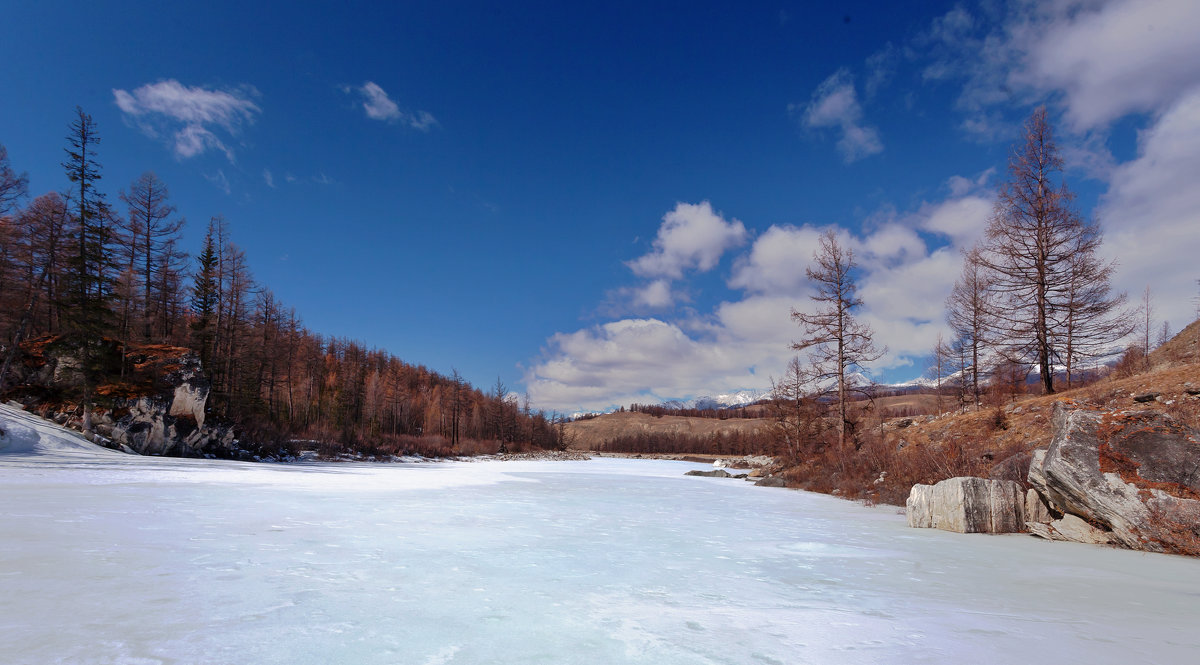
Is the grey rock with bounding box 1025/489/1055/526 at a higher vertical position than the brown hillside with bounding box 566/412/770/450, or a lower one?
higher

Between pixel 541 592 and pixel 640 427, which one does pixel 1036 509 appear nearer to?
pixel 541 592

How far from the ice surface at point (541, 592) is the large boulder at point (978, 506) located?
50cm

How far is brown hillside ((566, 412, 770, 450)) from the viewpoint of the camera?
15462 cm

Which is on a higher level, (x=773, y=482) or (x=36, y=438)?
(x=36, y=438)

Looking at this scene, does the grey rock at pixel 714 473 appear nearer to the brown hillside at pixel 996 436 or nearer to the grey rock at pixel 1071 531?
the brown hillside at pixel 996 436

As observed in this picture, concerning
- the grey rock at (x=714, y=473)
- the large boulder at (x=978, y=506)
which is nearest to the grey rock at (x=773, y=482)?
the grey rock at (x=714, y=473)

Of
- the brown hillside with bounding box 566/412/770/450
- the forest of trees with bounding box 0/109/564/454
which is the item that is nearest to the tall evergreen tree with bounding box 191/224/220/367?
the forest of trees with bounding box 0/109/564/454

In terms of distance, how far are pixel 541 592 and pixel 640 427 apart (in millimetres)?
162354

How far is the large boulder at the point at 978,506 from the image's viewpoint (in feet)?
30.1

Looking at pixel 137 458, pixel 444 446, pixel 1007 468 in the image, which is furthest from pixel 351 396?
pixel 1007 468

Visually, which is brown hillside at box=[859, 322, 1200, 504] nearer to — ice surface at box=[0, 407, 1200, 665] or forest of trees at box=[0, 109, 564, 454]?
ice surface at box=[0, 407, 1200, 665]

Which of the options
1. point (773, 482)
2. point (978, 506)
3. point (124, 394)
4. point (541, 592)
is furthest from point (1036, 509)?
point (124, 394)

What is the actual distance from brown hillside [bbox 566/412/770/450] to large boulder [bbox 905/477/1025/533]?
5539 inches

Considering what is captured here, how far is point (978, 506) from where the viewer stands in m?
9.23
